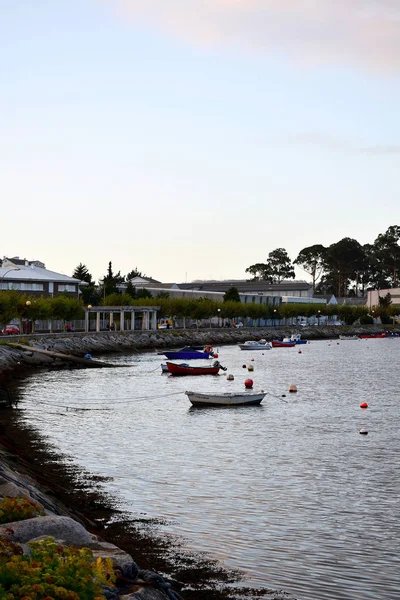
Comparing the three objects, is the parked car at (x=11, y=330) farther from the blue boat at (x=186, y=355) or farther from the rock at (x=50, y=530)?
the rock at (x=50, y=530)

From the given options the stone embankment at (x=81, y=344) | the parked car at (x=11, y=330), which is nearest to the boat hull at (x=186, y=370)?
the stone embankment at (x=81, y=344)

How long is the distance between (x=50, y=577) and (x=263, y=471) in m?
24.8

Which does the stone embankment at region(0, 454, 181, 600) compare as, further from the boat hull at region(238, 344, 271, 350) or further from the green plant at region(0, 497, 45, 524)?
the boat hull at region(238, 344, 271, 350)

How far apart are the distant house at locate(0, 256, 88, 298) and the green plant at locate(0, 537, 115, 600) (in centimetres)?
13978

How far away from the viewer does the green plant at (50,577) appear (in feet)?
39.1

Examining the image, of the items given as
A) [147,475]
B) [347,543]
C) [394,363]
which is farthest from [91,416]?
[394,363]

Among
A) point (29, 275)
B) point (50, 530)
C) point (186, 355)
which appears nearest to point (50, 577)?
point (50, 530)

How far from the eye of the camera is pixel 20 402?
60.9m

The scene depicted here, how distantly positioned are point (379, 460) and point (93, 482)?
15168 millimetres

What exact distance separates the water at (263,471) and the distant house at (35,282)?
80.3 meters

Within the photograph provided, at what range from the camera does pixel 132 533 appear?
25.2 metres

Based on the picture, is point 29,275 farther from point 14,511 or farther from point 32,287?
point 14,511

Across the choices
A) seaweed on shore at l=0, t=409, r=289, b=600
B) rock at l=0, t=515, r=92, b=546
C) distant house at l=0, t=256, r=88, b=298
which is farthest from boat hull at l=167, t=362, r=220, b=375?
rock at l=0, t=515, r=92, b=546

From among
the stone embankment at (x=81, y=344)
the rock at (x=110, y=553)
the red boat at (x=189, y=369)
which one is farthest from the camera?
the stone embankment at (x=81, y=344)
